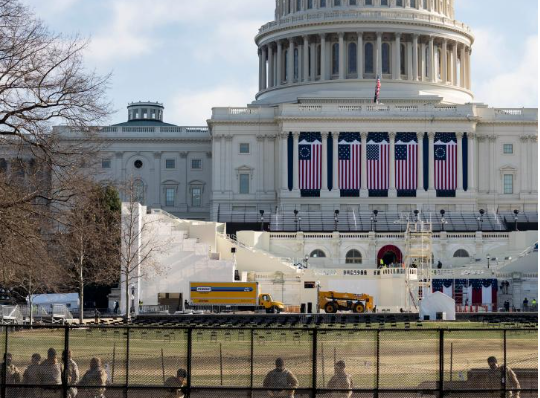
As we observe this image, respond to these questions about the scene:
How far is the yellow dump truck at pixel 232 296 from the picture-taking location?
10369 centimetres

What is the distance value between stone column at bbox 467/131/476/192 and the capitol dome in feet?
38.2

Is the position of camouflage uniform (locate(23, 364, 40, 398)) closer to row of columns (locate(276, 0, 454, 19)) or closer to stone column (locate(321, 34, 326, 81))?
stone column (locate(321, 34, 326, 81))

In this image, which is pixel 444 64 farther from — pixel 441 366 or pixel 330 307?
pixel 441 366

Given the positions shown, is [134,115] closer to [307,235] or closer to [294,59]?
[294,59]

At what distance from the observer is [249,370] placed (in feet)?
128

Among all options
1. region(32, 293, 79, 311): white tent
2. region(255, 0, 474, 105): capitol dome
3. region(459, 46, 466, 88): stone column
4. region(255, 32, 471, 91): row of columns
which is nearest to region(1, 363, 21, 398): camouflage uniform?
region(32, 293, 79, 311): white tent

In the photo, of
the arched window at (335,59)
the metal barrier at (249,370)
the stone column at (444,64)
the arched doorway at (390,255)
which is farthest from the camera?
the stone column at (444,64)

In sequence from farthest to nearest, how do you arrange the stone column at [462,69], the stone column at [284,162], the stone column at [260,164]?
the stone column at [462,69], the stone column at [260,164], the stone column at [284,162]

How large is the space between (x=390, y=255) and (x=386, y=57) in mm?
46539

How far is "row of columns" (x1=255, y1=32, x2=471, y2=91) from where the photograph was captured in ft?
554

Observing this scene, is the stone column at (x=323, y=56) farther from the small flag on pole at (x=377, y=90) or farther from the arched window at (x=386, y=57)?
the small flag on pole at (x=377, y=90)

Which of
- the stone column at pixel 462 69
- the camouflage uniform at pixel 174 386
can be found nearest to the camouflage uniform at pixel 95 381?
the camouflage uniform at pixel 174 386

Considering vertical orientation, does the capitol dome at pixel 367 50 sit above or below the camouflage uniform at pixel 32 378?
above

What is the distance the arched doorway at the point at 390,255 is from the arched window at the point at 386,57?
147 ft
